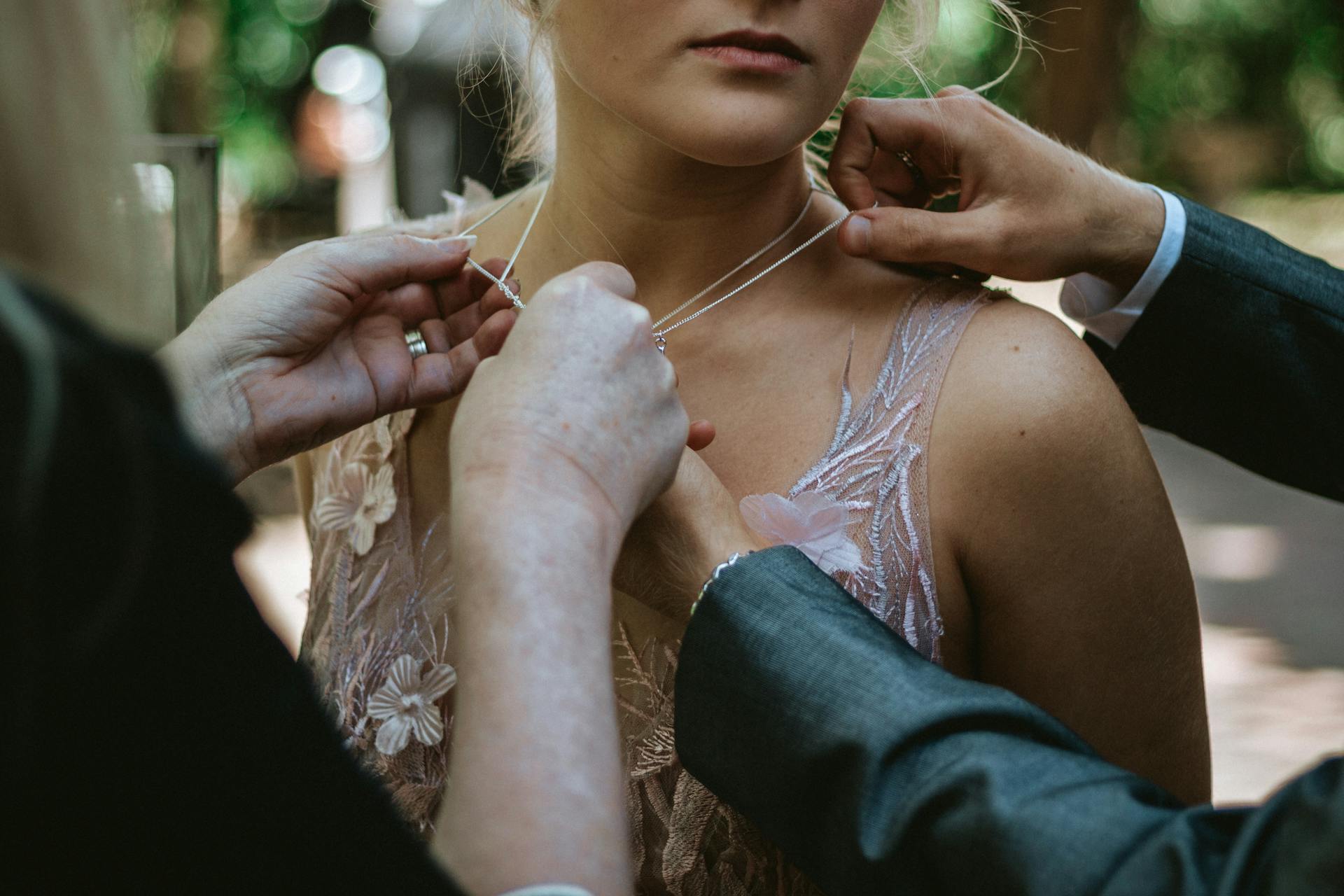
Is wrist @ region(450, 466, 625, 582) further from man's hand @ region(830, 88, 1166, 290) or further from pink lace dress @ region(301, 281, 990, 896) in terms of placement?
man's hand @ region(830, 88, 1166, 290)

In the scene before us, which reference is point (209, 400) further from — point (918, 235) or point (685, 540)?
point (918, 235)

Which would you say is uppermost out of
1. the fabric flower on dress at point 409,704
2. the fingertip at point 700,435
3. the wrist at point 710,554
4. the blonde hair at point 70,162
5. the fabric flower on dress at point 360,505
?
the blonde hair at point 70,162

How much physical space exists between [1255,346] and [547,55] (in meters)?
1.17

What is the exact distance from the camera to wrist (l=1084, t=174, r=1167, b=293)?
5.20 feet

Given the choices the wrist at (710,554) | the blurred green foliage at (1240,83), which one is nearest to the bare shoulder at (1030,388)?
the wrist at (710,554)

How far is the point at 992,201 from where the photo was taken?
1545 millimetres

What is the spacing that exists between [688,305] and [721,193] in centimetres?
18

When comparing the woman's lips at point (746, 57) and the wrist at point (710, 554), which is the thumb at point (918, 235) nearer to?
the woman's lips at point (746, 57)

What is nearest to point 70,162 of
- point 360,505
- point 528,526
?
point 528,526

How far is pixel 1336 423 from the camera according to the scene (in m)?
1.63

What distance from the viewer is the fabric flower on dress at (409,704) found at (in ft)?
5.38

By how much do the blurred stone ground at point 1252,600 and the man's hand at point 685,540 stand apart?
78.8 inches

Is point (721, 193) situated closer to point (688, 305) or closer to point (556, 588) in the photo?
point (688, 305)

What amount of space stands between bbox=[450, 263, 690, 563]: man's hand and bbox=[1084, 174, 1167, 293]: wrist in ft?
2.28
